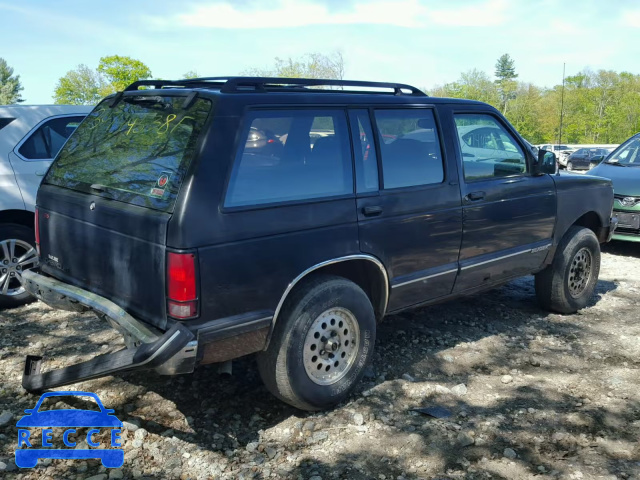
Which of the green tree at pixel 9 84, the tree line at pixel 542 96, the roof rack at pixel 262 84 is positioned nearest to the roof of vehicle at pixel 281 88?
the roof rack at pixel 262 84

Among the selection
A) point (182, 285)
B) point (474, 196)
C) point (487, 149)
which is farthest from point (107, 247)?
point (487, 149)

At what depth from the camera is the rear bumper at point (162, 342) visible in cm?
313

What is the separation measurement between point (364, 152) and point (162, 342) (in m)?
1.80

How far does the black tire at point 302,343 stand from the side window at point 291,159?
58cm

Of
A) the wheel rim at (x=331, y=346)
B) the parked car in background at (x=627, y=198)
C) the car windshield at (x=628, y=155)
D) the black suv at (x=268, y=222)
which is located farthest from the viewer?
the car windshield at (x=628, y=155)

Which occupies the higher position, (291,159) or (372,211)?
(291,159)

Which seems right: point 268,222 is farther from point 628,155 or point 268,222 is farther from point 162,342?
point 628,155

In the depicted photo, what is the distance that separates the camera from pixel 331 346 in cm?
387

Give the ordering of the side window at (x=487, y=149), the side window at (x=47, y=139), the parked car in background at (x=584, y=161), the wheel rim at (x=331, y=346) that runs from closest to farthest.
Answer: the wheel rim at (x=331, y=346) < the side window at (x=487, y=149) < the side window at (x=47, y=139) < the parked car in background at (x=584, y=161)

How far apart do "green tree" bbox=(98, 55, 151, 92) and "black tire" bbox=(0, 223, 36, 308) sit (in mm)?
61640

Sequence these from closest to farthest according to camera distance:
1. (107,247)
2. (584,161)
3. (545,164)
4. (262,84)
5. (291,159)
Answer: (107,247)
(291,159)
(262,84)
(545,164)
(584,161)

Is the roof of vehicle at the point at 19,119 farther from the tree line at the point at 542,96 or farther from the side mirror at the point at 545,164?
the tree line at the point at 542,96

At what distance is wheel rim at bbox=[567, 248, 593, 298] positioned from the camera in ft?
19.3

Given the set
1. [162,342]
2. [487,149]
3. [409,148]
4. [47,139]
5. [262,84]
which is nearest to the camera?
[162,342]
